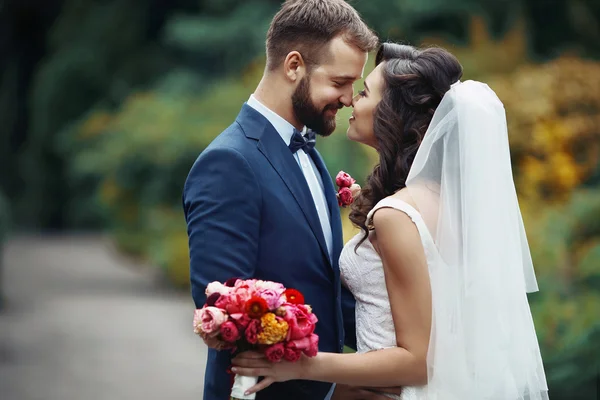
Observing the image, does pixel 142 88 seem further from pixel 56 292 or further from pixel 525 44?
pixel 525 44

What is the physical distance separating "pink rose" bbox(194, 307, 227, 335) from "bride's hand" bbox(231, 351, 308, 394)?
0.58 ft

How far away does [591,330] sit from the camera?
5.64 meters

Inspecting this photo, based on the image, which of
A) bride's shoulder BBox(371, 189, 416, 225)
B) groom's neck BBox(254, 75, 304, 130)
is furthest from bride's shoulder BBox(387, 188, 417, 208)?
groom's neck BBox(254, 75, 304, 130)

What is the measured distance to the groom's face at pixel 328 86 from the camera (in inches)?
136

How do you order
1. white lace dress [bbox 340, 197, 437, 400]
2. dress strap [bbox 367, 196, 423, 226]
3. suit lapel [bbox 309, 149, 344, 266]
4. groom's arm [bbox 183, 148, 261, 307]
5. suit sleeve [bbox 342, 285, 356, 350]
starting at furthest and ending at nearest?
suit sleeve [bbox 342, 285, 356, 350], suit lapel [bbox 309, 149, 344, 266], white lace dress [bbox 340, 197, 437, 400], dress strap [bbox 367, 196, 423, 226], groom's arm [bbox 183, 148, 261, 307]

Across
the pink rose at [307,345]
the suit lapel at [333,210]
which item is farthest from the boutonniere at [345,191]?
the pink rose at [307,345]

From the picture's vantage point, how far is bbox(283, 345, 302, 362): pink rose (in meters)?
2.89

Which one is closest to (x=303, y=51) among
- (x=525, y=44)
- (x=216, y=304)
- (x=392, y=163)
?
(x=392, y=163)

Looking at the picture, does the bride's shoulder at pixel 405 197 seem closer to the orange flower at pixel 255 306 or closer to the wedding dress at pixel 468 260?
the wedding dress at pixel 468 260

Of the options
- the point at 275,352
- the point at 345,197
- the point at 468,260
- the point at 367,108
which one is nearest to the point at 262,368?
the point at 275,352

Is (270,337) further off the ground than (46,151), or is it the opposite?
(46,151)

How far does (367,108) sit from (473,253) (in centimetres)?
68

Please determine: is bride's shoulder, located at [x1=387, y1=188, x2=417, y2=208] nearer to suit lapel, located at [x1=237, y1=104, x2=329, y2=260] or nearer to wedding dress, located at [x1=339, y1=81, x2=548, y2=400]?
wedding dress, located at [x1=339, y1=81, x2=548, y2=400]

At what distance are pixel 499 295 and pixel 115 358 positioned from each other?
22.6ft
